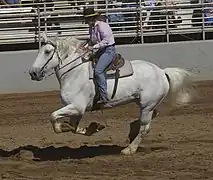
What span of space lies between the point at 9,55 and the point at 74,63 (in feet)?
31.8

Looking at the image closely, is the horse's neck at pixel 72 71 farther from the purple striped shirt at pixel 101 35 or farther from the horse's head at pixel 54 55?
the purple striped shirt at pixel 101 35

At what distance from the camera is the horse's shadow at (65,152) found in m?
10.2

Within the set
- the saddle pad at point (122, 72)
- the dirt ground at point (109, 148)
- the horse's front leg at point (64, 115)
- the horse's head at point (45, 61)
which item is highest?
the horse's head at point (45, 61)

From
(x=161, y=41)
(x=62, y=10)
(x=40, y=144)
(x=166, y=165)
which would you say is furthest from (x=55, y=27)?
(x=166, y=165)

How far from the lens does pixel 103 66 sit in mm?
9992

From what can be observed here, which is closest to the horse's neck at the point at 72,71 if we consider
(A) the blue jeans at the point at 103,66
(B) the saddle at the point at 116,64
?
(A) the blue jeans at the point at 103,66

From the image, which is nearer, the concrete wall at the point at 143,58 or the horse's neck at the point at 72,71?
the horse's neck at the point at 72,71

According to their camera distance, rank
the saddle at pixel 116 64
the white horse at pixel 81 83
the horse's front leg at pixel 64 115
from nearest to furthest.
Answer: the horse's front leg at pixel 64 115, the white horse at pixel 81 83, the saddle at pixel 116 64

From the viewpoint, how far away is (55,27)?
20.5 meters

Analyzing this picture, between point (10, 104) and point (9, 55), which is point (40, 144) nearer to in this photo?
point (10, 104)

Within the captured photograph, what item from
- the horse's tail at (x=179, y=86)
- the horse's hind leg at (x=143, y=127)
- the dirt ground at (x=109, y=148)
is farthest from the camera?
the horse's tail at (x=179, y=86)

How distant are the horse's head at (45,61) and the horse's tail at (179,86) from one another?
1823 millimetres

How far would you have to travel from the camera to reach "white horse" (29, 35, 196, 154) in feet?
32.4

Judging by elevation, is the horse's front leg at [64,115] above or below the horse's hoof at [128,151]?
above
